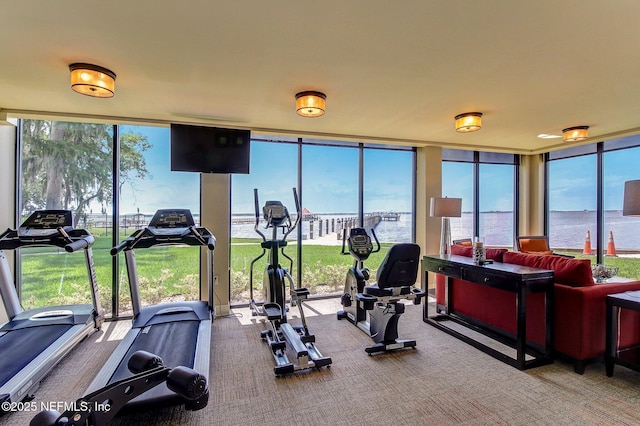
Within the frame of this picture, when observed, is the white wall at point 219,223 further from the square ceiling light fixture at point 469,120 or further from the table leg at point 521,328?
the table leg at point 521,328

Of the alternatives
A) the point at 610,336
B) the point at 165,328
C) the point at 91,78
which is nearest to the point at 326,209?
the point at 165,328

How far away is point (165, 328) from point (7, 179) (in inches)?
108

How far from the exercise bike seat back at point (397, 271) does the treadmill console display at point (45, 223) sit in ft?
11.2

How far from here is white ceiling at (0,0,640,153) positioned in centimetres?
186

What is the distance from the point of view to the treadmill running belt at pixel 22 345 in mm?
2467

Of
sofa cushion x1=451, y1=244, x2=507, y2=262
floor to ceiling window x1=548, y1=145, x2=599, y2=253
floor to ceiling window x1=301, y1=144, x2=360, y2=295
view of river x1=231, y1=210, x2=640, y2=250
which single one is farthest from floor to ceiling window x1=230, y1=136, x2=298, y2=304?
floor to ceiling window x1=548, y1=145, x2=599, y2=253

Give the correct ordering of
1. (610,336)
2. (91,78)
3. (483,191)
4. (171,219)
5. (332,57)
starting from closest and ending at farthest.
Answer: (332,57) < (91,78) < (610,336) < (171,219) < (483,191)

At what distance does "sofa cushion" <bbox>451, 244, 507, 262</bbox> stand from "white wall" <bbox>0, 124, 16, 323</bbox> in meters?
5.61

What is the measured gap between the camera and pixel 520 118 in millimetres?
4113

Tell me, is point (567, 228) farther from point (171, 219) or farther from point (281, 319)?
point (171, 219)

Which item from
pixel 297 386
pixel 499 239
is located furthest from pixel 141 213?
pixel 499 239

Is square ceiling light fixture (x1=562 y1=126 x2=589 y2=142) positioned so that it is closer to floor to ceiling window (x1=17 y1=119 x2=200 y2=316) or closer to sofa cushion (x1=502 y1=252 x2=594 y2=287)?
sofa cushion (x1=502 y1=252 x2=594 y2=287)

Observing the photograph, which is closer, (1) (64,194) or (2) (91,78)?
(2) (91,78)

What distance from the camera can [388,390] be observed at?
8.46 ft
